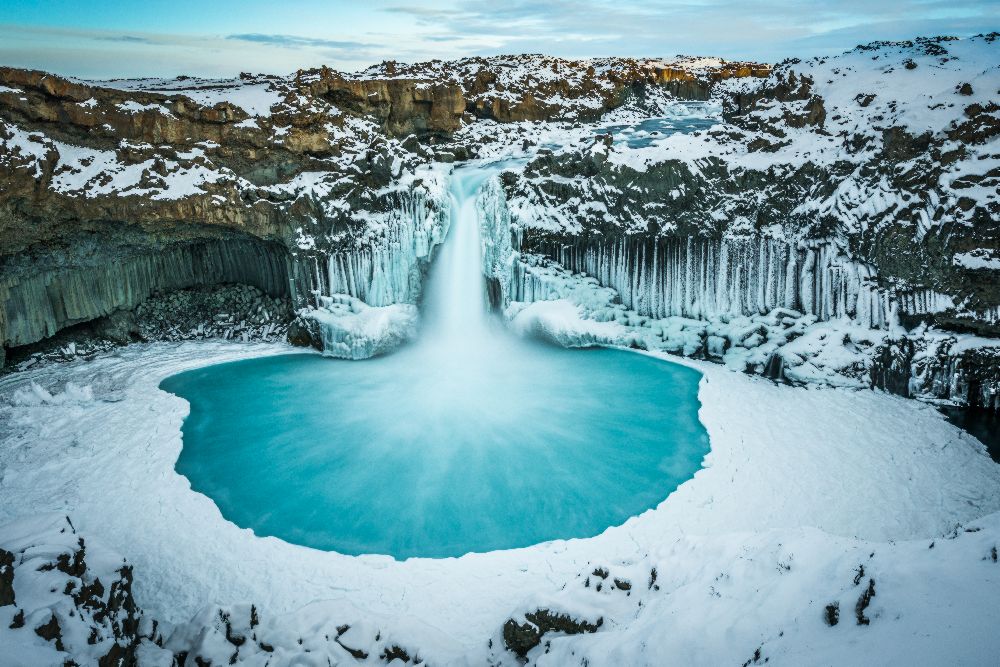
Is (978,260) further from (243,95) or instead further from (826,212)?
(243,95)

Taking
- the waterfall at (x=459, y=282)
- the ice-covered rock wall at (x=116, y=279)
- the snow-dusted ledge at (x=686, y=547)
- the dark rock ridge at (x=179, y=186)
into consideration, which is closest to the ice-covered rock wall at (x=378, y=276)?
the dark rock ridge at (x=179, y=186)

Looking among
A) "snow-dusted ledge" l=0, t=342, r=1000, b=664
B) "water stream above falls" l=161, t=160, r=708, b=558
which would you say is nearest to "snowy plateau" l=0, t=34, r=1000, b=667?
"snow-dusted ledge" l=0, t=342, r=1000, b=664

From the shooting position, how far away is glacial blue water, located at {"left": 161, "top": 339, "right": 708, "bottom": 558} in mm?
9656

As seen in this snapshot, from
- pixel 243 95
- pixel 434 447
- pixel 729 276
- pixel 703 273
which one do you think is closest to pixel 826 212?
pixel 729 276

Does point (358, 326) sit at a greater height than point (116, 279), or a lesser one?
lesser

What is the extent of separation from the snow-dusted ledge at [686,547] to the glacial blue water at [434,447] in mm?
499

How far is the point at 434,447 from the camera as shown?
38.8 ft

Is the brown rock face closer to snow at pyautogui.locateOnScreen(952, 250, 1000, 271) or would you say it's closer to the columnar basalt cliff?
the columnar basalt cliff

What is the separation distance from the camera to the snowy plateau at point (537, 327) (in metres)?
6.16

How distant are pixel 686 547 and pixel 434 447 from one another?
553 centimetres

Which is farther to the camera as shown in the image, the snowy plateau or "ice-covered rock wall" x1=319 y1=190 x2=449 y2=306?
"ice-covered rock wall" x1=319 y1=190 x2=449 y2=306

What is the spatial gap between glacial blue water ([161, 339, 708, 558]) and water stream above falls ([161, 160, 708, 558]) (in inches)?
1.3

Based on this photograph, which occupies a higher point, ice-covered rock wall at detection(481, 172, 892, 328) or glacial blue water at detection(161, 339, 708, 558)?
ice-covered rock wall at detection(481, 172, 892, 328)

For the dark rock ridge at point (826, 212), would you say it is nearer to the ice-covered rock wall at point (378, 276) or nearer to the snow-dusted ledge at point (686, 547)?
the snow-dusted ledge at point (686, 547)
